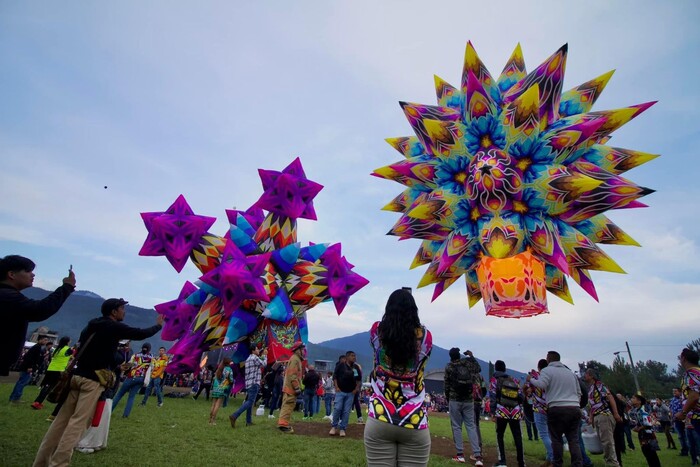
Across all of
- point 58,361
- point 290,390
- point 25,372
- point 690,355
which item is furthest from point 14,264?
point 690,355

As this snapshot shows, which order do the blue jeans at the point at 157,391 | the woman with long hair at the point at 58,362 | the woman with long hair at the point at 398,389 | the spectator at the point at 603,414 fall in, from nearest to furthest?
the woman with long hair at the point at 398,389 → the spectator at the point at 603,414 → the woman with long hair at the point at 58,362 → the blue jeans at the point at 157,391

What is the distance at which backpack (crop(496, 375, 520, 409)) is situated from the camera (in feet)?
24.1

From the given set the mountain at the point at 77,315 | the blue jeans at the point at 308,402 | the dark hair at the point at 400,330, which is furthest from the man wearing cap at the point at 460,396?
the mountain at the point at 77,315

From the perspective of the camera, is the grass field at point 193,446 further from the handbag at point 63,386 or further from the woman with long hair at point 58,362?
the handbag at point 63,386

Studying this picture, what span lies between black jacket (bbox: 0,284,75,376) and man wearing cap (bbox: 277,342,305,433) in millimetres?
6005

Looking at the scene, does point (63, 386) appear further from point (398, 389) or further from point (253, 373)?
point (253, 373)

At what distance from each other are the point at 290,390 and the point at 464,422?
3910mm

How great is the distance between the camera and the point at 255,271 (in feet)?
47.0

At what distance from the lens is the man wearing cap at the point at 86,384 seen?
4344 millimetres

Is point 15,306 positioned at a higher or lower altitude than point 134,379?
higher

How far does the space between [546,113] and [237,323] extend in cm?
1260

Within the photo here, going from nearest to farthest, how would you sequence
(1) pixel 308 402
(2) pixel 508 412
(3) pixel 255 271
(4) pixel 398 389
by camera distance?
(4) pixel 398 389, (2) pixel 508 412, (1) pixel 308 402, (3) pixel 255 271

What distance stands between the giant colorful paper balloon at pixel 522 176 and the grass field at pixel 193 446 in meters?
4.20

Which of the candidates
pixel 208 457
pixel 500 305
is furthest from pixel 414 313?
pixel 500 305
